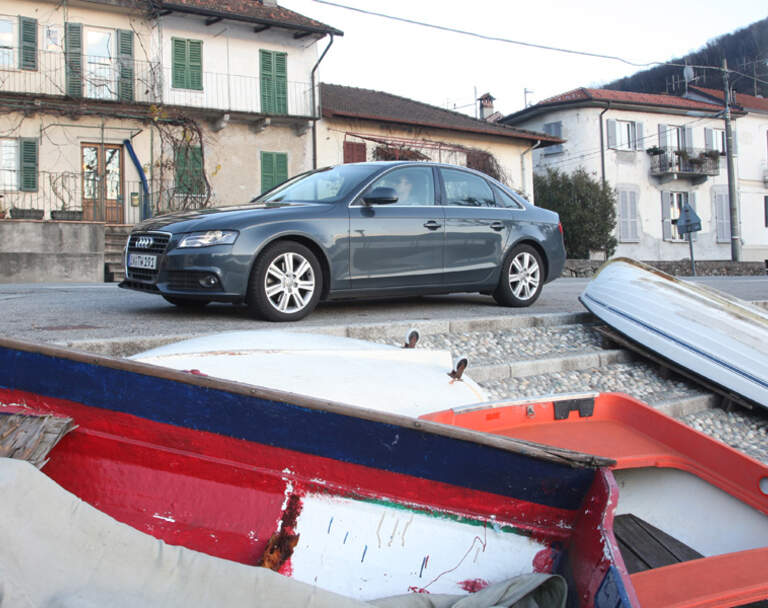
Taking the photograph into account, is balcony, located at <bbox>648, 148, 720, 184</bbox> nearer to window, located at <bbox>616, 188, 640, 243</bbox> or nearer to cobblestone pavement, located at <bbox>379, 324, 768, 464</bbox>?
window, located at <bbox>616, 188, 640, 243</bbox>

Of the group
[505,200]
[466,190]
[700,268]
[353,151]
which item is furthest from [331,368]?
[700,268]

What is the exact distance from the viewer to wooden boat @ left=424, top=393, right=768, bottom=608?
9.30 ft

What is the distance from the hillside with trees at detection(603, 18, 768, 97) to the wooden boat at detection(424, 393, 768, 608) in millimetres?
45469

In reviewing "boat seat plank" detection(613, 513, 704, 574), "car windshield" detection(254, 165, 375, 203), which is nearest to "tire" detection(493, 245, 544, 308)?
"car windshield" detection(254, 165, 375, 203)

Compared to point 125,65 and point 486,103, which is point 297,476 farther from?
point 486,103

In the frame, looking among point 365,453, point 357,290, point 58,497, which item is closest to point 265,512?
point 365,453

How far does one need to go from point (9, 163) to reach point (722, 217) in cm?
3336

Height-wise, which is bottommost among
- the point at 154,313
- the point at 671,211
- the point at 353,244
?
the point at 154,313

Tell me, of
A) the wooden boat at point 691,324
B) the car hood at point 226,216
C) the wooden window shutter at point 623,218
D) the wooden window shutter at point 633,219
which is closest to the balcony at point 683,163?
the wooden window shutter at point 633,219

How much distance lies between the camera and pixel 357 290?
21.8 ft

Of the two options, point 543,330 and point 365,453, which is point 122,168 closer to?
point 543,330

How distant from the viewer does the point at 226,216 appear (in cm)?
601

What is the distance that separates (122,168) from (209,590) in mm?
21532

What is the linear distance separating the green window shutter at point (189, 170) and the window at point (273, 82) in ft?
9.02
